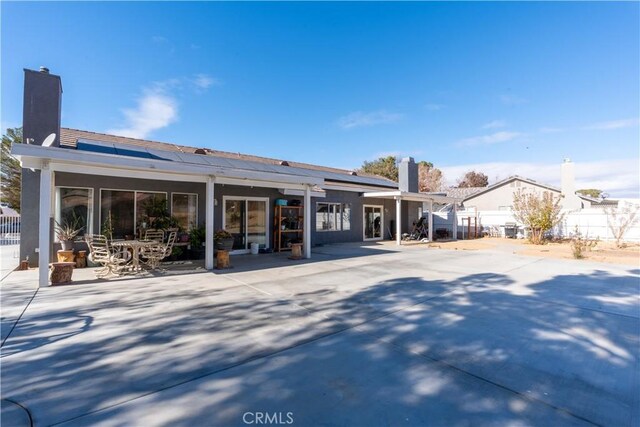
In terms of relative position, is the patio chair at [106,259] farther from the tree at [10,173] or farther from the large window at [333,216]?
the tree at [10,173]

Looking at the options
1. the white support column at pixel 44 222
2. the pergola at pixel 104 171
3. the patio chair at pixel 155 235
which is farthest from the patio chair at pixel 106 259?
the patio chair at pixel 155 235

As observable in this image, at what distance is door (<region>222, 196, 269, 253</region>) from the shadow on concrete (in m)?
6.22

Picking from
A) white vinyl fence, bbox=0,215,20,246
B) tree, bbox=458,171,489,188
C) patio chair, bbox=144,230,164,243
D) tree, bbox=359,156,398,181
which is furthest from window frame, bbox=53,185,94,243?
tree, bbox=458,171,489,188

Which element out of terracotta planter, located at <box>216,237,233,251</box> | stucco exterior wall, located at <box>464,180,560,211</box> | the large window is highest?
stucco exterior wall, located at <box>464,180,560,211</box>

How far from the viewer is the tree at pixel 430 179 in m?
35.9

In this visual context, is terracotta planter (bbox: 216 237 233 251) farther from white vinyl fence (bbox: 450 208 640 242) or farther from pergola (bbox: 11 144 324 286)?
white vinyl fence (bbox: 450 208 640 242)

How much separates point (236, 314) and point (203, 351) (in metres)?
1.23

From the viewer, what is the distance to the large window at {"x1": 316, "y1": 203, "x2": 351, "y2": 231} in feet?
47.6

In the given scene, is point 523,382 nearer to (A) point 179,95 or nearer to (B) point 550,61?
(B) point 550,61

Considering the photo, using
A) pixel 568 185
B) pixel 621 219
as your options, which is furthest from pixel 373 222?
pixel 568 185

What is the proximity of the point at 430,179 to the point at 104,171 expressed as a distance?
3518 centimetres

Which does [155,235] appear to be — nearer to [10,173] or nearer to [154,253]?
[154,253]

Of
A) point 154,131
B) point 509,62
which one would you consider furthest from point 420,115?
point 154,131

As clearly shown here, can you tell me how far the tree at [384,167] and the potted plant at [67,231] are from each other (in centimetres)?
3068
